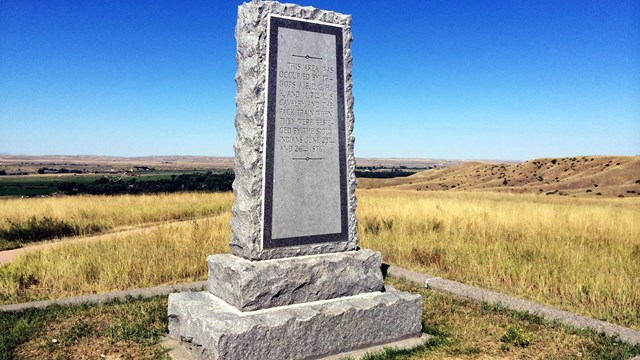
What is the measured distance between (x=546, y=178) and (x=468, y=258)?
107ft

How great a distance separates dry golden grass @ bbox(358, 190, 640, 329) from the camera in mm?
6012

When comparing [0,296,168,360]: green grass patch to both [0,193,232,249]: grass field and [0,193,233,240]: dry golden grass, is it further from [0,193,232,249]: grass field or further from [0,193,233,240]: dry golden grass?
[0,193,233,240]: dry golden grass

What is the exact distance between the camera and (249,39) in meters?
4.27

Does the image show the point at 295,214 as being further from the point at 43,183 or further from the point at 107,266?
the point at 43,183

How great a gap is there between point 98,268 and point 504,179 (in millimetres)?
36494

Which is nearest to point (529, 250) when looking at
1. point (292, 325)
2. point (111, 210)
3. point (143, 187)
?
point (292, 325)

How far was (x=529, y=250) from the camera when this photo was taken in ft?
26.9

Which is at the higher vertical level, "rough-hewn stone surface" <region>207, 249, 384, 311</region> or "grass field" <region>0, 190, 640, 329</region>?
"rough-hewn stone surface" <region>207, 249, 384, 311</region>

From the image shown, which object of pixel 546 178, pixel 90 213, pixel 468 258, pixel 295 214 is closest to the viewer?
pixel 295 214

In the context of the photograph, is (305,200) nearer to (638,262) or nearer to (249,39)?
(249,39)

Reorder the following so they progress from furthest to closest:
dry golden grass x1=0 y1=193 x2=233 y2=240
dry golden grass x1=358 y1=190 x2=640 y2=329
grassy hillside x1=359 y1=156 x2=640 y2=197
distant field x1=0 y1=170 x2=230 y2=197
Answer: distant field x1=0 y1=170 x2=230 y2=197
grassy hillside x1=359 y1=156 x2=640 y2=197
dry golden grass x1=0 y1=193 x2=233 y2=240
dry golden grass x1=358 y1=190 x2=640 y2=329

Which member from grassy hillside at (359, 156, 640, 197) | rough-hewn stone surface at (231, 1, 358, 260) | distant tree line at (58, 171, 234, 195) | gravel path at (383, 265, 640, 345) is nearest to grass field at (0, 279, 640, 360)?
gravel path at (383, 265, 640, 345)

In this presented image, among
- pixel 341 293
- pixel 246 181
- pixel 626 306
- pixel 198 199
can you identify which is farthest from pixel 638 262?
pixel 198 199

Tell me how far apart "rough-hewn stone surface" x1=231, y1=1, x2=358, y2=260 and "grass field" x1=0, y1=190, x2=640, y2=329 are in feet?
10.7
